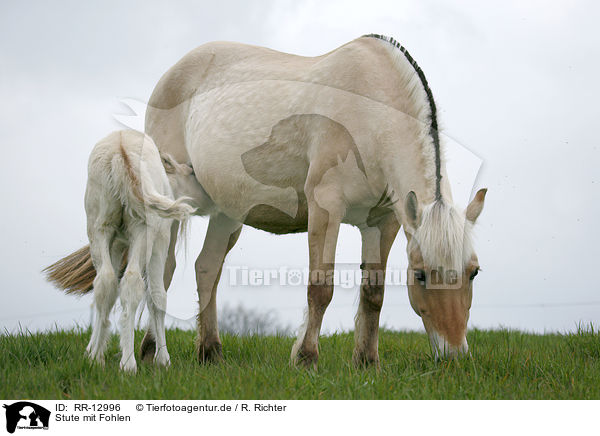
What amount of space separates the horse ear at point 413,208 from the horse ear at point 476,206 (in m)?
0.36

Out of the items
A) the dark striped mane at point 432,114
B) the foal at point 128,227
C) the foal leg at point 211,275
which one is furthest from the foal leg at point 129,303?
the dark striped mane at point 432,114

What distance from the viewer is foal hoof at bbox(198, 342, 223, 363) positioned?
19.0 ft

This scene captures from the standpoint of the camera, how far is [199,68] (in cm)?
638

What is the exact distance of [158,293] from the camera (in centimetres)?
464

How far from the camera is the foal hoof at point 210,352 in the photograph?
5797 mm

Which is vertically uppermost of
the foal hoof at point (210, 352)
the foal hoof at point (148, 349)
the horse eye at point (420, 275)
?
the horse eye at point (420, 275)

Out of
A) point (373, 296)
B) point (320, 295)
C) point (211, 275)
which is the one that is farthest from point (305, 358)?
point (211, 275)

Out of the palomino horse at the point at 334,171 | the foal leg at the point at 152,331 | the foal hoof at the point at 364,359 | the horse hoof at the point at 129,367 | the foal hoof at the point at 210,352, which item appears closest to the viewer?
the palomino horse at the point at 334,171

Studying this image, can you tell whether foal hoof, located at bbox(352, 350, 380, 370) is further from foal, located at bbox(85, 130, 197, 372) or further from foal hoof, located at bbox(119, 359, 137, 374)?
foal hoof, located at bbox(119, 359, 137, 374)

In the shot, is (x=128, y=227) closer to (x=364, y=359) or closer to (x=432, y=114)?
(x=364, y=359)

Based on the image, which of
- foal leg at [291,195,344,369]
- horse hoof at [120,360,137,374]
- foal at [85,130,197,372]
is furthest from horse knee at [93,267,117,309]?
foal leg at [291,195,344,369]

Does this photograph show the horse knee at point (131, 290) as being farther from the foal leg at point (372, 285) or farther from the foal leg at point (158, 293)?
the foal leg at point (372, 285)
